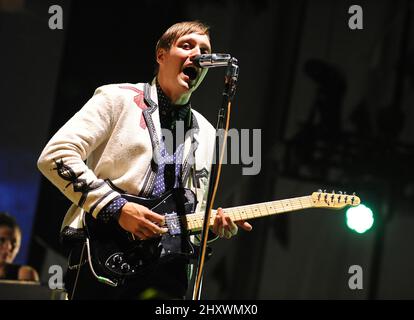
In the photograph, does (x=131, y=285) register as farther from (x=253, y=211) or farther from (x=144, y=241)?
(x=253, y=211)

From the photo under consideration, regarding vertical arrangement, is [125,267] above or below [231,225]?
below

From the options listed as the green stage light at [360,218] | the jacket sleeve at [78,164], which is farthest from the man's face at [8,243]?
the green stage light at [360,218]

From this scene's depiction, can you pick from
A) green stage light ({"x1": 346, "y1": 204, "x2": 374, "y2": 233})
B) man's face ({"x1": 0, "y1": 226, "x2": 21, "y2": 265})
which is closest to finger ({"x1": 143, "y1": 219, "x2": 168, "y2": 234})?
→ green stage light ({"x1": 346, "y1": 204, "x2": 374, "y2": 233})

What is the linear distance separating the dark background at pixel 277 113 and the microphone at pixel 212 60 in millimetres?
1818

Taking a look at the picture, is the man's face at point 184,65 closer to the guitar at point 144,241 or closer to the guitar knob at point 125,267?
the guitar at point 144,241

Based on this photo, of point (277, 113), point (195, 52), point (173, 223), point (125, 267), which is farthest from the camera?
point (277, 113)

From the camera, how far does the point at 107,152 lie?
7.77 feet

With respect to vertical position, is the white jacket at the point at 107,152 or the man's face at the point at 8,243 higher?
the white jacket at the point at 107,152

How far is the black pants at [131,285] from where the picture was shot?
87.0 inches

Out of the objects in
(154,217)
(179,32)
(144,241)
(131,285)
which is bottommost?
(131,285)

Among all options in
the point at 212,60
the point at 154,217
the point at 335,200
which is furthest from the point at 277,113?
the point at 154,217

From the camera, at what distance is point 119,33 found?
4.22 m

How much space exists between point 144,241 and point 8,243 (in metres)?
1.98

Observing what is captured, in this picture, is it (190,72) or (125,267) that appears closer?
(125,267)
